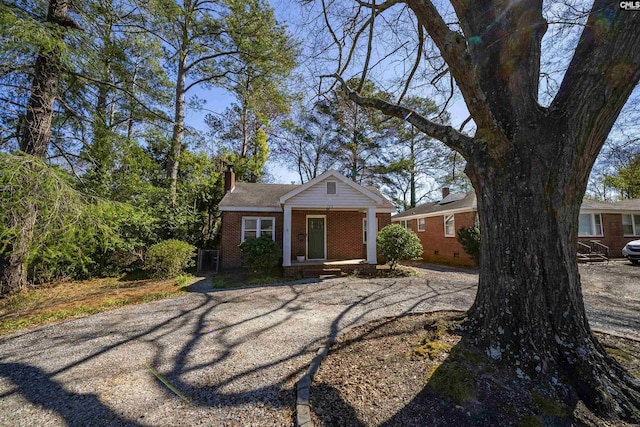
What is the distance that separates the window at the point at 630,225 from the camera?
15383 millimetres

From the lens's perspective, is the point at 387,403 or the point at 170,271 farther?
the point at 170,271

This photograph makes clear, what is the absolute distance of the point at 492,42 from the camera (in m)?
3.07

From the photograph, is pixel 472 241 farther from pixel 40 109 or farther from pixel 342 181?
pixel 40 109

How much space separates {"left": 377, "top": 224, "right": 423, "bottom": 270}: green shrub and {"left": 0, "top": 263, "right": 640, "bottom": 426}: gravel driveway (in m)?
3.29

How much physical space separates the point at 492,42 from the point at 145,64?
13.0 m

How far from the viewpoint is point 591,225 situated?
15031 millimetres

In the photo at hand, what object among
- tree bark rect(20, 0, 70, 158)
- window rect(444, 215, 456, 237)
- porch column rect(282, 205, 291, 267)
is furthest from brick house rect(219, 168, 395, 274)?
tree bark rect(20, 0, 70, 158)

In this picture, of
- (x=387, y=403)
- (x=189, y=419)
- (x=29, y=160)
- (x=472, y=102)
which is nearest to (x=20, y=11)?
(x=29, y=160)

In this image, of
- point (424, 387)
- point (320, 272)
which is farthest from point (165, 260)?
point (424, 387)

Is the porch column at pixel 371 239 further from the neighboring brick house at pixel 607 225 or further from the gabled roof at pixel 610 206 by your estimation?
the gabled roof at pixel 610 206

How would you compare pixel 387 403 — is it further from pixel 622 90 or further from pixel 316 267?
pixel 316 267

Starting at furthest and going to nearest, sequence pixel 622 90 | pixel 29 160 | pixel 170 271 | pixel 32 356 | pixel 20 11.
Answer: pixel 170 271 → pixel 20 11 → pixel 29 160 → pixel 32 356 → pixel 622 90

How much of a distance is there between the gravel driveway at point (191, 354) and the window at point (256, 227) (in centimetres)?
560

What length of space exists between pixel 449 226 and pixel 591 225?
808cm
